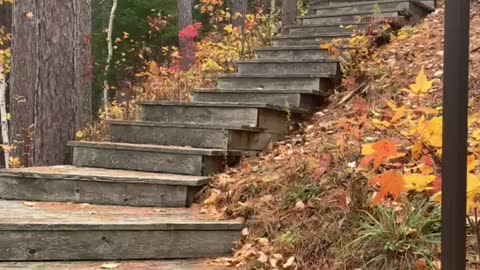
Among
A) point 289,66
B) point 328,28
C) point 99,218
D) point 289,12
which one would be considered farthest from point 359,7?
point 99,218

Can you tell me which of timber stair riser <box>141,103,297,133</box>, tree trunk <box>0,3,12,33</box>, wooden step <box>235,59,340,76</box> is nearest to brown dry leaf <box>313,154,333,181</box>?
timber stair riser <box>141,103,297,133</box>

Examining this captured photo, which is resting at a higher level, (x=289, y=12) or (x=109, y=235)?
(x=289, y=12)

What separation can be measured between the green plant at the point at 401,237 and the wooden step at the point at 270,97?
2108 mm

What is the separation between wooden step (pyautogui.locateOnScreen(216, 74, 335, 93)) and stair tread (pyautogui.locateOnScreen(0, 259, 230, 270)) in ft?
7.85

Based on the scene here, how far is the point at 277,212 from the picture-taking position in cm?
305

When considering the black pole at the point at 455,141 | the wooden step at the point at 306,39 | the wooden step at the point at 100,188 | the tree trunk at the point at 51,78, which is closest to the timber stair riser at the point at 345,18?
the wooden step at the point at 306,39

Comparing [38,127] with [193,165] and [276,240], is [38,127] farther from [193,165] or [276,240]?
[276,240]

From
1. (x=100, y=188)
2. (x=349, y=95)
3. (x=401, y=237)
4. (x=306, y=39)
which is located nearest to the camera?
(x=401, y=237)

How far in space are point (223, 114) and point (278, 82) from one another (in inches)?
34.8

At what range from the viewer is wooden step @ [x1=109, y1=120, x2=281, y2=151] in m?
4.07

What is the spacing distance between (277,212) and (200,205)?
2.25ft

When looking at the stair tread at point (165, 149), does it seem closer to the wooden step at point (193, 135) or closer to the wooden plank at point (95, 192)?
the wooden step at point (193, 135)

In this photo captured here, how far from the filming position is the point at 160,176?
3.71 m

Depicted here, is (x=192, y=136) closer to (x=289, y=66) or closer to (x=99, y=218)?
(x=99, y=218)
